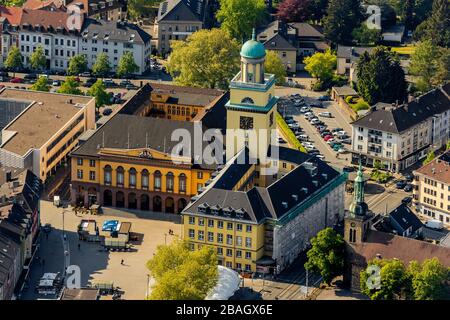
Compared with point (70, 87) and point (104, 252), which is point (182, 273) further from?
point (70, 87)

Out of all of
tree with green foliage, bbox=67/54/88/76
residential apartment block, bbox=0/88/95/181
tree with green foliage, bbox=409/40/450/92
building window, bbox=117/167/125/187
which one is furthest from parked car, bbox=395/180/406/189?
tree with green foliage, bbox=67/54/88/76

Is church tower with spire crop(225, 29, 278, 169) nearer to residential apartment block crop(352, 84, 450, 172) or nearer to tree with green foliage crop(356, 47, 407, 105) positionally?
residential apartment block crop(352, 84, 450, 172)

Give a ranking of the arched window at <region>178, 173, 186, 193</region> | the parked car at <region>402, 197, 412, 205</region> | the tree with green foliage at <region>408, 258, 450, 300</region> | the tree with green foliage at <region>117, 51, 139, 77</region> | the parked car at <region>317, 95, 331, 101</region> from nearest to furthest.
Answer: the tree with green foliage at <region>408, 258, 450, 300</region> < the arched window at <region>178, 173, 186, 193</region> < the parked car at <region>402, 197, 412, 205</region> < the parked car at <region>317, 95, 331, 101</region> < the tree with green foliage at <region>117, 51, 139, 77</region>

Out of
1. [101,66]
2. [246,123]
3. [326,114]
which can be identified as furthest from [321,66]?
[246,123]

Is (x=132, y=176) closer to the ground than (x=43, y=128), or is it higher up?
closer to the ground

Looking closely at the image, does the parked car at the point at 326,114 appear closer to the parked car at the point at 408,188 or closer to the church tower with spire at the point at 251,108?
the parked car at the point at 408,188

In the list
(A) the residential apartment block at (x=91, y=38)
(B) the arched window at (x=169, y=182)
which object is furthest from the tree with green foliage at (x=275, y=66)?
(B) the arched window at (x=169, y=182)
